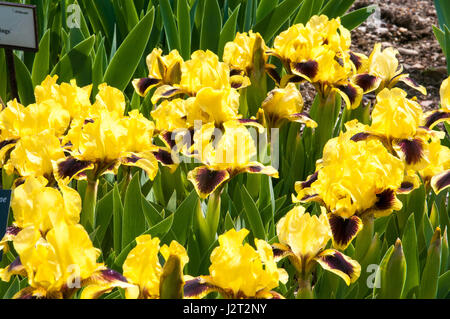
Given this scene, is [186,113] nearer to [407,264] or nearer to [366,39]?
[407,264]

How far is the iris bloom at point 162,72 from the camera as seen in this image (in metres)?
1.99

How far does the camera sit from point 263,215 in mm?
1757

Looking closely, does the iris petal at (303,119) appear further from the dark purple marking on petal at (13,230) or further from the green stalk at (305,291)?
the dark purple marking on petal at (13,230)

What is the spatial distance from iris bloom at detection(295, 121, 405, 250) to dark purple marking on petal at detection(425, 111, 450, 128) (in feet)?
1.33

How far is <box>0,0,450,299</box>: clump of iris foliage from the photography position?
45.5 inches

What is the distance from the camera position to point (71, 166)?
146cm

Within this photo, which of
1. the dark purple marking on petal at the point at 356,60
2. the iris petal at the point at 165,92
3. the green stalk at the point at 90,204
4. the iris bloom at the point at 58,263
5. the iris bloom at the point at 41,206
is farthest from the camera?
the dark purple marking on petal at the point at 356,60

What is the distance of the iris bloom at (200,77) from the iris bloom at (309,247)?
61cm

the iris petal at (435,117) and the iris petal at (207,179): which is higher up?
the iris petal at (435,117)

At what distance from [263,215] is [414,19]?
259cm

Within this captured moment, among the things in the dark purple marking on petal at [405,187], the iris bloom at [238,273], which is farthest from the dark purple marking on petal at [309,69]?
the iris bloom at [238,273]

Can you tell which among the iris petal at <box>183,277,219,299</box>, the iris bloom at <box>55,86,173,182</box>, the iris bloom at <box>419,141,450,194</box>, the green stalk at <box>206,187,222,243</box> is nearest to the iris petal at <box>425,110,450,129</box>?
the iris bloom at <box>419,141,450,194</box>

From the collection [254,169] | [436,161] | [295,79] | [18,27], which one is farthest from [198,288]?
[18,27]
